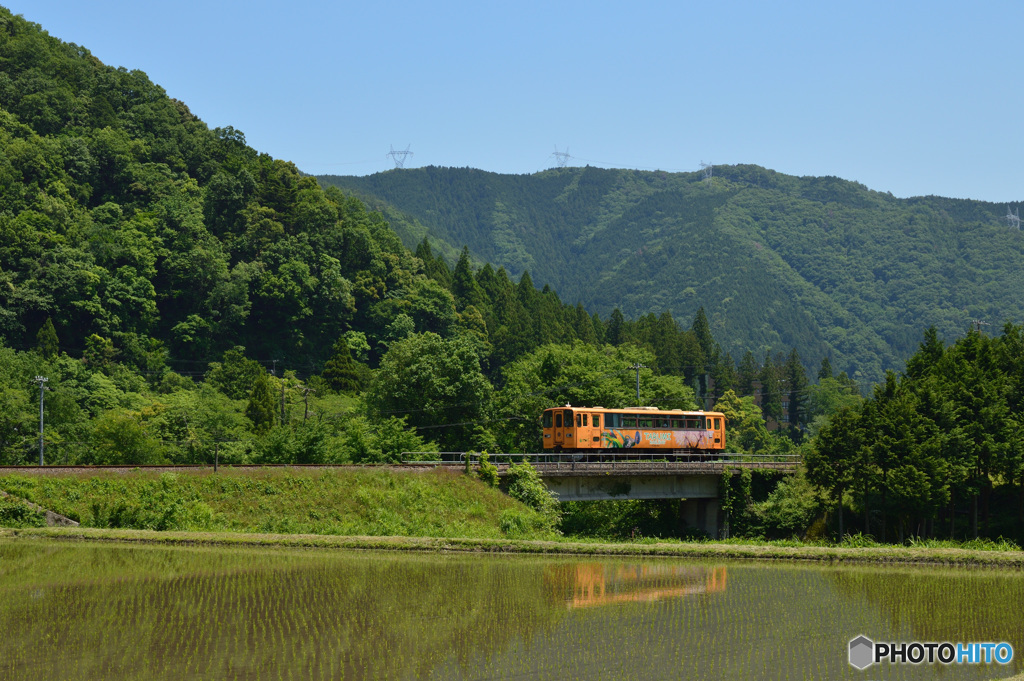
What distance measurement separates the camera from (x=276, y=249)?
117625 millimetres

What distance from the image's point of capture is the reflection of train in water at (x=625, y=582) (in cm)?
2612

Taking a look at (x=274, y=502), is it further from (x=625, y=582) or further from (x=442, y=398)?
(x=442, y=398)

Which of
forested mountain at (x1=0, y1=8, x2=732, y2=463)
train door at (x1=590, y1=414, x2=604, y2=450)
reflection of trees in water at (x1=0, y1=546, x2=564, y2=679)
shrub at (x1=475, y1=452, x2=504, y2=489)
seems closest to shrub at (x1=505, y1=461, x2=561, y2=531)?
shrub at (x1=475, y1=452, x2=504, y2=489)

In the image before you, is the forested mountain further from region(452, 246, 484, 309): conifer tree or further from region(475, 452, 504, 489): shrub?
region(475, 452, 504, 489): shrub

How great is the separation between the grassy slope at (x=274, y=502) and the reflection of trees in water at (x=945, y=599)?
55.8ft

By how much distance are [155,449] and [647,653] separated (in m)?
49.3

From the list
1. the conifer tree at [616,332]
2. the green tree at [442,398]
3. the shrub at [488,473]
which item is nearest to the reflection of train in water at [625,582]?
the shrub at [488,473]

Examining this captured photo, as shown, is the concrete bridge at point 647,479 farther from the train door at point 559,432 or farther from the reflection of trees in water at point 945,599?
the reflection of trees in water at point 945,599

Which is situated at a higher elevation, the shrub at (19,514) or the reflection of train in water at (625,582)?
the shrub at (19,514)

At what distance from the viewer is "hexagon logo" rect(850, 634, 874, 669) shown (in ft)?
61.2

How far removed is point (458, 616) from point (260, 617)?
4.37m

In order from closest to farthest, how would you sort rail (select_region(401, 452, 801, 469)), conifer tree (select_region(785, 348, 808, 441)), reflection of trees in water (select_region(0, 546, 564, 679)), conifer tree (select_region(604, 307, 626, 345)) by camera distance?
reflection of trees in water (select_region(0, 546, 564, 679))
rail (select_region(401, 452, 801, 469))
conifer tree (select_region(604, 307, 626, 345))
conifer tree (select_region(785, 348, 808, 441))
